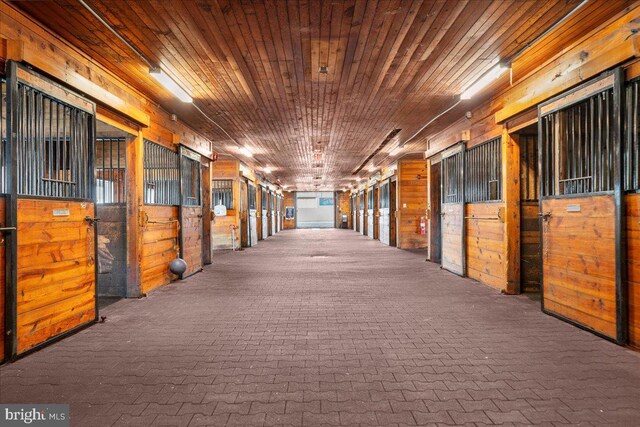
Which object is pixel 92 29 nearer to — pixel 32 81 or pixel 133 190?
pixel 32 81

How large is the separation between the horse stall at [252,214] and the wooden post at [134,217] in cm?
836

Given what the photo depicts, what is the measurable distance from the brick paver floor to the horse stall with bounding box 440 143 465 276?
7.66 feet

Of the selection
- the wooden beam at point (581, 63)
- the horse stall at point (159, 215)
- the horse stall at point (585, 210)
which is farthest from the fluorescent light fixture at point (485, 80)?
the horse stall at point (159, 215)

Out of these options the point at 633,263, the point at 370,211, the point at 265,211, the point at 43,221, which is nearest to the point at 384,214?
the point at 370,211

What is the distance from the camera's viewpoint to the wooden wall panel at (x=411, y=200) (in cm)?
1303

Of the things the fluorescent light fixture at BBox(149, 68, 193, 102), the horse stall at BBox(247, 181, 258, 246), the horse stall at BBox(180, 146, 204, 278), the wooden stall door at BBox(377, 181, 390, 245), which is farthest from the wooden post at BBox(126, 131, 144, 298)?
the wooden stall door at BBox(377, 181, 390, 245)

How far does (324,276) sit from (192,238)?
292cm

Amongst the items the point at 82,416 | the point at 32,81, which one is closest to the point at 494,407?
the point at 82,416

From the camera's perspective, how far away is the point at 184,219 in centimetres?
744

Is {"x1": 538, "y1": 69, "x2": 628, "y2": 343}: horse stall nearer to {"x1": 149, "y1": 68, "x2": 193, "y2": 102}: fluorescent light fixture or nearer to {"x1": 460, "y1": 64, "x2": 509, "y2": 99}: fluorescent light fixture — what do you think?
{"x1": 460, "y1": 64, "x2": 509, "y2": 99}: fluorescent light fixture

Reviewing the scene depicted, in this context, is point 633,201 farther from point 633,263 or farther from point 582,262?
point 582,262

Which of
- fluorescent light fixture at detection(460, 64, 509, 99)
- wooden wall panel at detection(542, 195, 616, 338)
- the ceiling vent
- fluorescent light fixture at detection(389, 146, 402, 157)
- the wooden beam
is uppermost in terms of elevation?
the ceiling vent

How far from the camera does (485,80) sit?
5.23 m

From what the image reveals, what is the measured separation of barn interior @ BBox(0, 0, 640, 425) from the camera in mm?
2664
